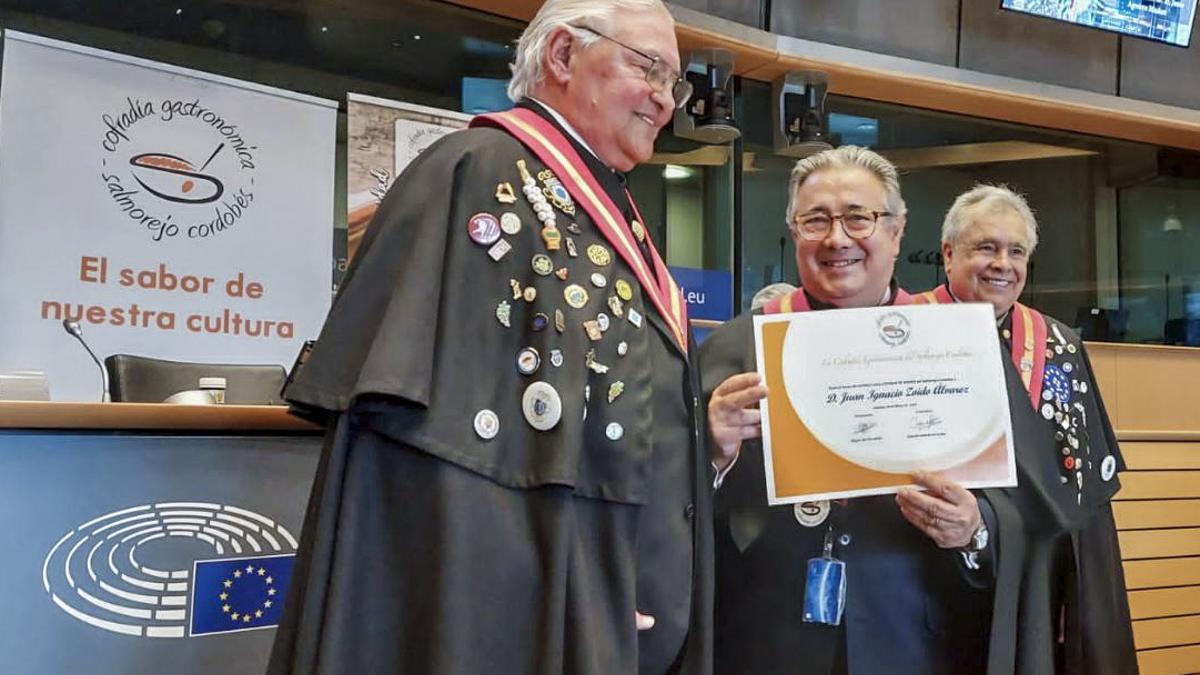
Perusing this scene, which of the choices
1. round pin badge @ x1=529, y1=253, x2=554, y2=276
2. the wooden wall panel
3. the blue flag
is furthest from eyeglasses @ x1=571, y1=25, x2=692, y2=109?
the wooden wall panel

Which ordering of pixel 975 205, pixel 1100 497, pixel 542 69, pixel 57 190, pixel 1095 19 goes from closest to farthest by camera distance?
pixel 542 69 → pixel 1100 497 → pixel 975 205 → pixel 57 190 → pixel 1095 19

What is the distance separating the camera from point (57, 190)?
13.1ft

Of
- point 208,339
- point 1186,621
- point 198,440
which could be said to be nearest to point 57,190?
point 208,339

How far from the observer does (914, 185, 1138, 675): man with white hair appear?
2.48 metres

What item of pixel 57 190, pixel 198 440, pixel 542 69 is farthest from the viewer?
pixel 57 190

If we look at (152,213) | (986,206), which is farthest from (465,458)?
(152,213)

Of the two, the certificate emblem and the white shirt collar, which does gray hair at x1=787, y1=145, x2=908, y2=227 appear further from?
the white shirt collar

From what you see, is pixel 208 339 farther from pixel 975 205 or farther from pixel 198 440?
pixel 975 205

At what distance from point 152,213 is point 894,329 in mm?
3406

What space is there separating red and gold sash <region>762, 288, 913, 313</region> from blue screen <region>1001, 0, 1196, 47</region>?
449 cm

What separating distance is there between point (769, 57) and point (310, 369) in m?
4.51

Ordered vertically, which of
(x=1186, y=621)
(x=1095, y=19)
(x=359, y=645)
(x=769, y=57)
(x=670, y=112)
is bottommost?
(x=1186, y=621)

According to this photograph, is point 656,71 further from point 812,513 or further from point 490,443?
point 812,513

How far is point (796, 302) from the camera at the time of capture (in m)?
2.06
